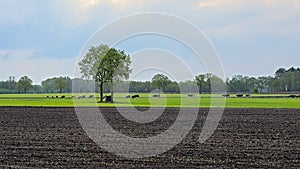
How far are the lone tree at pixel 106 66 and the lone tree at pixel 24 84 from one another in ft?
383

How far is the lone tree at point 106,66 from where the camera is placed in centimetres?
6806

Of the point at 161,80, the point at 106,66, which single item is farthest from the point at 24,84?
the point at 106,66

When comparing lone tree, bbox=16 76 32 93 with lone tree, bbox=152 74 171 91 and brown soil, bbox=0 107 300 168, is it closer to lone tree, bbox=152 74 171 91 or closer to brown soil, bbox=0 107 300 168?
lone tree, bbox=152 74 171 91

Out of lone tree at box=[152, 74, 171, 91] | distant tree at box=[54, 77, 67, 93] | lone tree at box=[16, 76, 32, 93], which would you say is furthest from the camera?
lone tree at box=[16, 76, 32, 93]

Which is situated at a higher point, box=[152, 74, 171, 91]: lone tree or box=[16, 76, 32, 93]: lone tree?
box=[16, 76, 32, 93]: lone tree

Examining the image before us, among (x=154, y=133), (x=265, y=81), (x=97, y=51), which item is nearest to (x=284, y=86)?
(x=265, y=81)

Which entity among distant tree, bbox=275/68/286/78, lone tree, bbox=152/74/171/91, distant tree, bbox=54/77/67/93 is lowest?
lone tree, bbox=152/74/171/91

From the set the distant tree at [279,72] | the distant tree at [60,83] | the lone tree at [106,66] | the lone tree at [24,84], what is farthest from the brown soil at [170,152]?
the distant tree at [279,72]

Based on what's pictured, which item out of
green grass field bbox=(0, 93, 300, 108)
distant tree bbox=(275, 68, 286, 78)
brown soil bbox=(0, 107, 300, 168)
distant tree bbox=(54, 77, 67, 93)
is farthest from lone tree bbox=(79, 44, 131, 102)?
distant tree bbox=(275, 68, 286, 78)

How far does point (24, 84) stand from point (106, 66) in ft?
391

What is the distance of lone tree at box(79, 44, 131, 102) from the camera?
223ft

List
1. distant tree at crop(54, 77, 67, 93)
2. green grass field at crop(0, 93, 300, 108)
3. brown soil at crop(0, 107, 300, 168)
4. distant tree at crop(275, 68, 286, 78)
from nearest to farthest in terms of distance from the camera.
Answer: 1. brown soil at crop(0, 107, 300, 168)
2. green grass field at crop(0, 93, 300, 108)
3. distant tree at crop(54, 77, 67, 93)
4. distant tree at crop(275, 68, 286, 78)

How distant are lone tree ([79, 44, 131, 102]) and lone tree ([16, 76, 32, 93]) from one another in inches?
4592

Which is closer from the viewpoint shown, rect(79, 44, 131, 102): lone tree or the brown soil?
the brown soil
